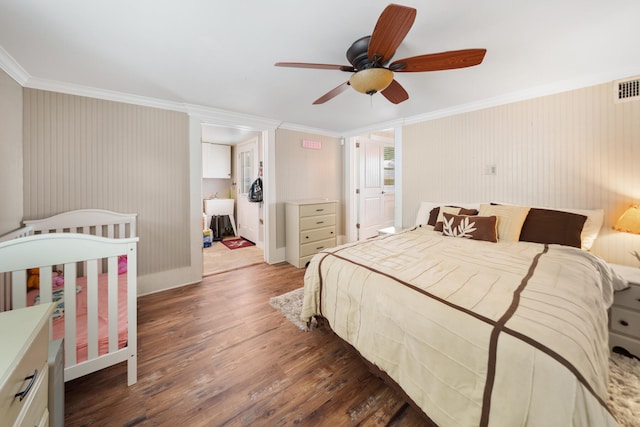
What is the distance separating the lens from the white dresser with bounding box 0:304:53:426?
0.62m

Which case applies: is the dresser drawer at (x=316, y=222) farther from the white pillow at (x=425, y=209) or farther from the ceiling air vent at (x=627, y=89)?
the ceiling air vent at (x=627, y=89)

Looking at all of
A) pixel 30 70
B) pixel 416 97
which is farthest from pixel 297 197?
pixel 30 70

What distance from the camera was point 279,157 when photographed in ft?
12.0

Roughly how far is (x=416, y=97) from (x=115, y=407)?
3.61 m

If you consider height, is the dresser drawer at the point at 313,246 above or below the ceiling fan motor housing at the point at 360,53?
below

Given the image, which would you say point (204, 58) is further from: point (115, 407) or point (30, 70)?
point (115, 407)

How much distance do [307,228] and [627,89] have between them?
3564mm

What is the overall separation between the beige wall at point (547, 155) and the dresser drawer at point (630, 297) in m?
0.65

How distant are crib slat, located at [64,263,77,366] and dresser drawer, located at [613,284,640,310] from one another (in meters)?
3.64

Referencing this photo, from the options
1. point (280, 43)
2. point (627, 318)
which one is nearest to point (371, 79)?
point (280, 43)

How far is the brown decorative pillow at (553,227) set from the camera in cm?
201

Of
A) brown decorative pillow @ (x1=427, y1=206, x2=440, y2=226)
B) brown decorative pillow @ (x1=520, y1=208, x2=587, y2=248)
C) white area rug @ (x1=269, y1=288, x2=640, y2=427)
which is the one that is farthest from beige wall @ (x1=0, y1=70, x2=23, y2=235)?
brown decorative pillow @ (x1=520, y1=208, x2=587, y2=248)

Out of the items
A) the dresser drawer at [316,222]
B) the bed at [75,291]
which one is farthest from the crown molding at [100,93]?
the dresser drawer at [316,222]

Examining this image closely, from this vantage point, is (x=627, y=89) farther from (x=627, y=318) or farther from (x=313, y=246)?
(x=313, y=246)
